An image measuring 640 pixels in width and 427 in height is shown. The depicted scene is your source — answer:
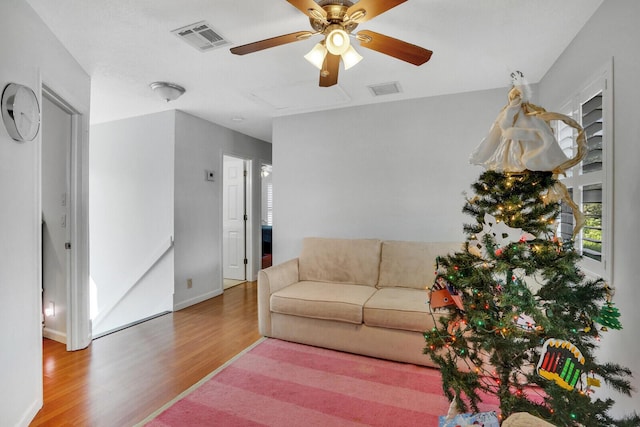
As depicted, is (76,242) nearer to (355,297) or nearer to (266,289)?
(266,289)

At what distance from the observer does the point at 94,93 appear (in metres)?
3.13

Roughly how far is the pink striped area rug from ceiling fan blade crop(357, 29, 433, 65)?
6.87 feet

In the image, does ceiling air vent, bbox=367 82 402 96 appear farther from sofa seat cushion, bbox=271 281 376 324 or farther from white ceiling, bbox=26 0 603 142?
sofa seat cushion, bbox=271 281 376 324

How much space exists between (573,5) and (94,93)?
3.98 meters

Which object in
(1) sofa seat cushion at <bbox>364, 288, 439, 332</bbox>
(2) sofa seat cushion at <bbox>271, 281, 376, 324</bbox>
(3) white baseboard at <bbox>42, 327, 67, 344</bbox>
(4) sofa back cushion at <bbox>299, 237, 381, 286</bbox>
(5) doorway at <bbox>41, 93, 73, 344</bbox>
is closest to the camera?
(1) sofa seat cushion at <bbox>364, 288, 439, 332</bbox>

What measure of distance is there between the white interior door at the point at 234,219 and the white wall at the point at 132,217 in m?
1.39

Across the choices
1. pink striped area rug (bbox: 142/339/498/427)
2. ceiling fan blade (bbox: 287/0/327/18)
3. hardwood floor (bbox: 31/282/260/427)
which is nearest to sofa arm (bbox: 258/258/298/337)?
hardwood floor (bbox: 31/282/260/427)

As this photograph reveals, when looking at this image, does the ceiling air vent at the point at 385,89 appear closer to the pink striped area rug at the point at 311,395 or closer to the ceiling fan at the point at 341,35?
the ceiling fan at the point at 341,35

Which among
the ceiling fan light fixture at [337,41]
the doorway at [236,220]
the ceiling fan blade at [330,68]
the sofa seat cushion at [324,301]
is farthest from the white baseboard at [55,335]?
the ceiling fan light fixture at [337,41]

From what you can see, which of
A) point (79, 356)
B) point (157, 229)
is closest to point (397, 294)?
point (79, 356)

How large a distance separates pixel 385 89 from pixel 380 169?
0.84 metres

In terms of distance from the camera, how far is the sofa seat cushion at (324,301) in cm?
253

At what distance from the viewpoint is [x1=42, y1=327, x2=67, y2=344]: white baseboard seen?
108 inches

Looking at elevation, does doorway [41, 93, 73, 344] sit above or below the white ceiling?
below
